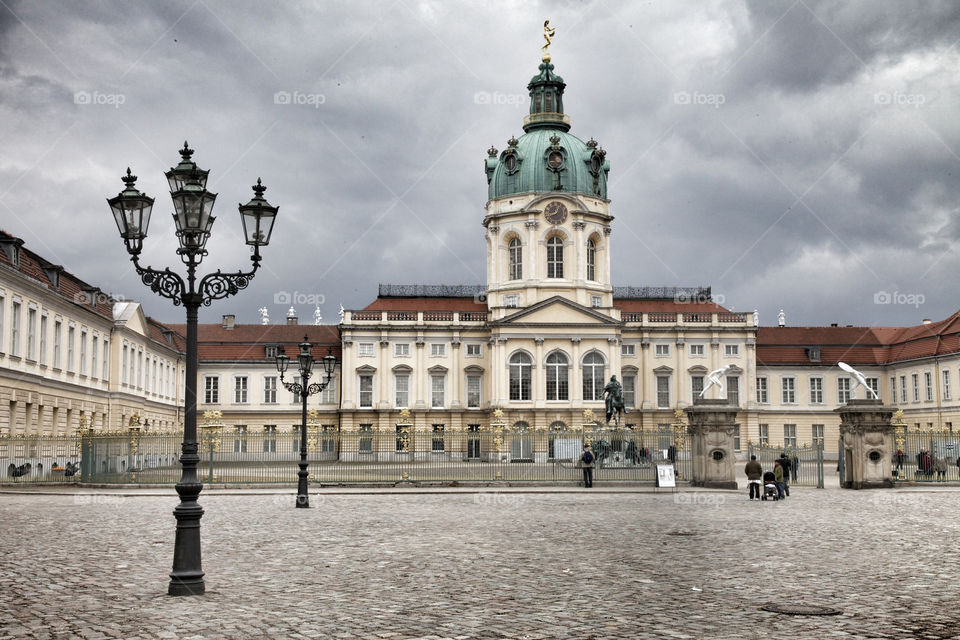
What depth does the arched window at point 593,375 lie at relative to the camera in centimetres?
7731

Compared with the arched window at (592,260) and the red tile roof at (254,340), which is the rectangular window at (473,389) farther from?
the arched window at (592,260)

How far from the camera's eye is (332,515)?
A: 2450cm

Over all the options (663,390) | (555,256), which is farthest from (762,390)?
(555,256)

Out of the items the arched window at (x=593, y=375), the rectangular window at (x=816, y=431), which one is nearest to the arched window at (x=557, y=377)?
the arched window at (x=593, y=375)

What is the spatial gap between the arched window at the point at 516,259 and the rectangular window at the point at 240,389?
958 inches

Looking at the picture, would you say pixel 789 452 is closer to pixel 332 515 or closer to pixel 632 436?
pixel 632 436

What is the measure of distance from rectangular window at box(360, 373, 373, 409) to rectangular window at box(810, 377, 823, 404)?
37.4 metres

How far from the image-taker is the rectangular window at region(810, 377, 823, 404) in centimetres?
8681

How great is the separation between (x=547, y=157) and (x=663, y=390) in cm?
2094

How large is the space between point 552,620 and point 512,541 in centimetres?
748

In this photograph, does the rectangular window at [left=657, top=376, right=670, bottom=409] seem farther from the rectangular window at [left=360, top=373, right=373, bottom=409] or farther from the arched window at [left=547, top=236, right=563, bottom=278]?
the rectangular window at [left=360, top=373, right=373, bottom=409]

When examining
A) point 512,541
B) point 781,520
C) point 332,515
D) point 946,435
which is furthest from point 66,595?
point 946,435

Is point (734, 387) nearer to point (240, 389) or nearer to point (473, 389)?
point (473, 389)

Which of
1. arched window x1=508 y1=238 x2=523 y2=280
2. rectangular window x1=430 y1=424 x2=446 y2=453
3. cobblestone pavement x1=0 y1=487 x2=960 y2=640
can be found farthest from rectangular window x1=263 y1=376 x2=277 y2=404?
cobblestone pavement x1=0 y1=487 x2=960 y2=640
